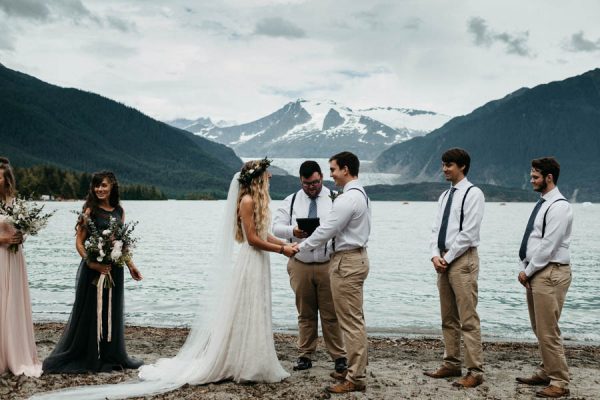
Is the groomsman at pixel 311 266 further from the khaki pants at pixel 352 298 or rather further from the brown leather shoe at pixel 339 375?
the khaki pants at pixel 352 298

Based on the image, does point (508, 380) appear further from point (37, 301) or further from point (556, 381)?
point (37, 301)

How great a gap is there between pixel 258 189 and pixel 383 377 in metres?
3.49

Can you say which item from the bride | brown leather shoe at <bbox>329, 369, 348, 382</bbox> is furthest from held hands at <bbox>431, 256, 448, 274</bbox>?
brown leather shoe at <bbox>329, 369, 348, 382</bbox>

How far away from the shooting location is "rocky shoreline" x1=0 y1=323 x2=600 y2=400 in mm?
7746

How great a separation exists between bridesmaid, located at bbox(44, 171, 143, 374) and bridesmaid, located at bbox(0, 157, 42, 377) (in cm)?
37

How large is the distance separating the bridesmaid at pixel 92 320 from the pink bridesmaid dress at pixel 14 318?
0.32m

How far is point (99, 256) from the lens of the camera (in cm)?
866

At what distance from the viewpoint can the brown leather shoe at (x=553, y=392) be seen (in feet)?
25.3

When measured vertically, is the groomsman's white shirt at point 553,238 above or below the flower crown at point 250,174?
below

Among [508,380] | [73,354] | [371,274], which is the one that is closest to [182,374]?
[73,354]

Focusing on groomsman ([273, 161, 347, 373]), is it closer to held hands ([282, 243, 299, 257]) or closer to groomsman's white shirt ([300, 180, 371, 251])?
held hands ([282, 243, 299, 257])

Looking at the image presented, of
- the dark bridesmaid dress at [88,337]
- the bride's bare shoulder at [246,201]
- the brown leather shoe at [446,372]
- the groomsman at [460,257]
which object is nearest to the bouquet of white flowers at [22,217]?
the dark bridesmaid dress at [88,337]

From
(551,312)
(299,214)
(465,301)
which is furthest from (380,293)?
(551,312)

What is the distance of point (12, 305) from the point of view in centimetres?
848
